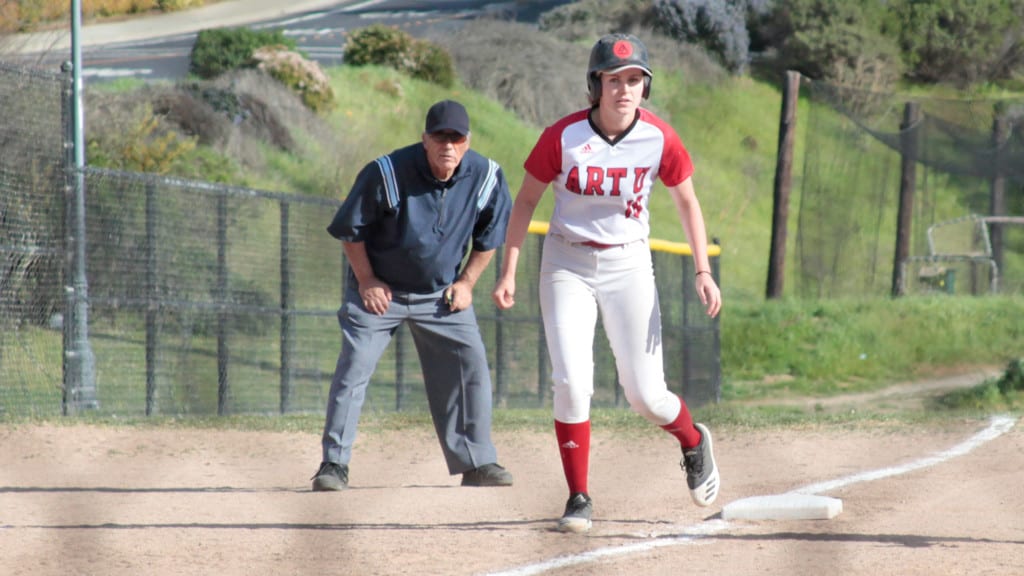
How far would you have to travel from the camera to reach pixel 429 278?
6301 mm

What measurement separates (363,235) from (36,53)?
519 inches

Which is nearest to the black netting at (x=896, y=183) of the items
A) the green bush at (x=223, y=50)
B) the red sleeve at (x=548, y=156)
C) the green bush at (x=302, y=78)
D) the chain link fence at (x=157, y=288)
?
the green bush at (x=302, y=78)

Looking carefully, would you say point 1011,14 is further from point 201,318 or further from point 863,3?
point 201,318

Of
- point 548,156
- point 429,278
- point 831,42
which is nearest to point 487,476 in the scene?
point 429,278

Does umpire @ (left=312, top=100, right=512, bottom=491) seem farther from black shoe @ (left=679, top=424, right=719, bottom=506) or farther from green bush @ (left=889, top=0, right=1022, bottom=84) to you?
green bush @ (left=889, top=0, right=1022, bottom=84)

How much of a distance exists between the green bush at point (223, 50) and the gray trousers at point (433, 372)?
94.5ft

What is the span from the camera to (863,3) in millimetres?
51656

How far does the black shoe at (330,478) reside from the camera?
6074 millimetres

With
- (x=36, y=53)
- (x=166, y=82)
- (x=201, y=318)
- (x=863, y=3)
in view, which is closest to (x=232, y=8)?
(x=166, y=82)

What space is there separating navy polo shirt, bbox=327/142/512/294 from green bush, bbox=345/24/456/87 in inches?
1210

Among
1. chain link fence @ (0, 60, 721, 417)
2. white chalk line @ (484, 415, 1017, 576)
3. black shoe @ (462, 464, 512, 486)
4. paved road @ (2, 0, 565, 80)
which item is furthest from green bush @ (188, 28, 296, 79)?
black shoe @ (462, 464, 512, 486)

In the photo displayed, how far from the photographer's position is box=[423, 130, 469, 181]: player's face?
5980 mm

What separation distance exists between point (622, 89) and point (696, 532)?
1680 millimetres

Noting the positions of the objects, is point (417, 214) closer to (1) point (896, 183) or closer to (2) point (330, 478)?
(2) point (330, 478)
